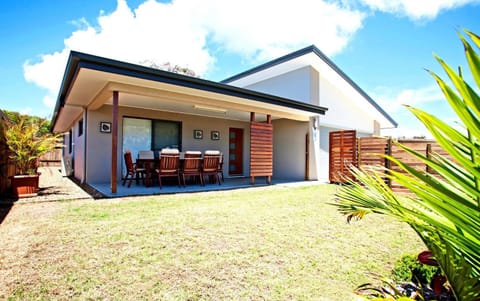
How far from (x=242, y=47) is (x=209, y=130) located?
24.7 ft

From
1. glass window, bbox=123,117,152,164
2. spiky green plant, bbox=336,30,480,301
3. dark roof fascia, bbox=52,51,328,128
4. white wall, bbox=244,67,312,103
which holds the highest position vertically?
white wall, bbox=244,67,312,103

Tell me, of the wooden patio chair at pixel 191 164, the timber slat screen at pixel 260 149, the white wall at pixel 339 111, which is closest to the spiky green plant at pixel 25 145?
the wooden patio chair at pixel 191 164

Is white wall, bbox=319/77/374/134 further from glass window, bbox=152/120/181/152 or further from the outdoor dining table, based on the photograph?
the outdoor dining table

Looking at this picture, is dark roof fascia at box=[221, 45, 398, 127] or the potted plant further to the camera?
dark roof fascia at box=[221, 45, 398, 127]

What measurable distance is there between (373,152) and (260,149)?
356 centimetres

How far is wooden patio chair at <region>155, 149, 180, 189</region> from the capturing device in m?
6.91

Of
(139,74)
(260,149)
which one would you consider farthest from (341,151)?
(139,74)

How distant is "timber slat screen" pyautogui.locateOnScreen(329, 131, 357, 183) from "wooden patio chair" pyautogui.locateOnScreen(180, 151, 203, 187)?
181 inches

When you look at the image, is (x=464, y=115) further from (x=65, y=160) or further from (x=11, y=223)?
(x=65, y=160)

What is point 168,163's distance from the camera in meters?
7.04

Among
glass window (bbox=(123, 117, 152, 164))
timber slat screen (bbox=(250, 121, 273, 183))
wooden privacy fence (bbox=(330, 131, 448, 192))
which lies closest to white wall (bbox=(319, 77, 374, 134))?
wooden privacy fence (bbox=(330, 131, 448, 192))

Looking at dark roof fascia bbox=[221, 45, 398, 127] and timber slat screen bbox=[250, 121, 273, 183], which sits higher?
dark roof fascia bbox=[221, 45, 398, 127]

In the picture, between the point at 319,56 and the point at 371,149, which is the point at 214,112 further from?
the point at 371,149

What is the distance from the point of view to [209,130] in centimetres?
1046
